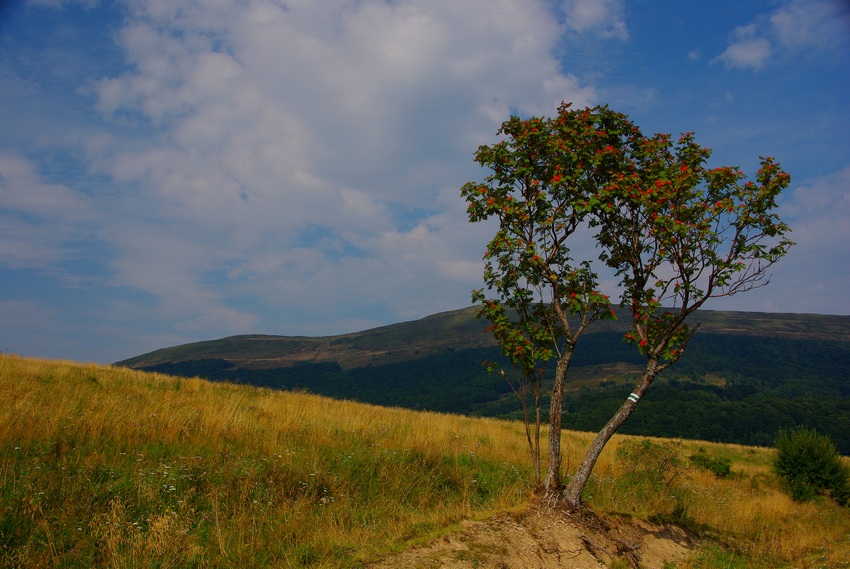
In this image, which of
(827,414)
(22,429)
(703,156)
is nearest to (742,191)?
(703,156)

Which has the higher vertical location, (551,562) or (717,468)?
(551,562)

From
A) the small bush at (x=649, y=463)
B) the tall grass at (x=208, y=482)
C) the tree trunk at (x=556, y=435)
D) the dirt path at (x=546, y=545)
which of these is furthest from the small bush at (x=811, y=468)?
the tree trunk at (x=556, y=435)

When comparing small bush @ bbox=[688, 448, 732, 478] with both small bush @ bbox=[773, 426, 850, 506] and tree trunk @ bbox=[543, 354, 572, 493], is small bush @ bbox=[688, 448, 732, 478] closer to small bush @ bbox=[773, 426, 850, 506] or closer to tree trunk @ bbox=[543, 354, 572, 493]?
small bush @ bbox=[773, 426, 850, 506]

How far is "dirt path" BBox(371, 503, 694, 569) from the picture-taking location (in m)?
6.39

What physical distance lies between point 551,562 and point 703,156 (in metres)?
7.89

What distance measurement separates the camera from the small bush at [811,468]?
2092 cm

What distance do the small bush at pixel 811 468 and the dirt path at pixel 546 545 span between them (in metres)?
17.3

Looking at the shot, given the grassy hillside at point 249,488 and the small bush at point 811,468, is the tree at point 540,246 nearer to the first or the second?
the grassy hillside at point 249,488

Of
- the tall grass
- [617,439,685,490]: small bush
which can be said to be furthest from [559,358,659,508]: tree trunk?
[617,439,685,490]: small bush

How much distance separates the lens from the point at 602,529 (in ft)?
27.5

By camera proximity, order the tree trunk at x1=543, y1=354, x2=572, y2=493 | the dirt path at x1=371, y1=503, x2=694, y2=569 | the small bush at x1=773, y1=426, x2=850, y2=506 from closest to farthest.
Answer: the dirt path at x1=371, y1=503, x2=694, y2=569 < the tree trunk at x1=543, y1=354, x2=572, y2=493 < the small bush at x1=773, y1=426, x2=850, y2=506

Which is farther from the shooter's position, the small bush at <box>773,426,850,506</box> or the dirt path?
the small bush at <box>773,426,850,506</box>

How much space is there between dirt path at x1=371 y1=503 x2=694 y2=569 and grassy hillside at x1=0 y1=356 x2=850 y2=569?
1.38 ft

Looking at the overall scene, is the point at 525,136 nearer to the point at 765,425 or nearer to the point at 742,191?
the point at 742,191
